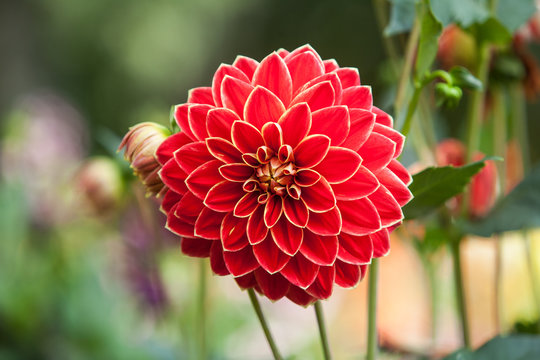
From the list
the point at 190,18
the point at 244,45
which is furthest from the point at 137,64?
the point at 244,45

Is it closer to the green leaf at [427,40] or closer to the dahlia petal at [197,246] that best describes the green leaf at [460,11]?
the green leaf at [427,40]

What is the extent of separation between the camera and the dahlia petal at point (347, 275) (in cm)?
24

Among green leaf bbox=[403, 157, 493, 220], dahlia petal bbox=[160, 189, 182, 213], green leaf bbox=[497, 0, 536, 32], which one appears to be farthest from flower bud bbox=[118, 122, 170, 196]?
green leaf bbox=[497, 0, 536, 32]

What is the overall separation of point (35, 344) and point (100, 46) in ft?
7.88

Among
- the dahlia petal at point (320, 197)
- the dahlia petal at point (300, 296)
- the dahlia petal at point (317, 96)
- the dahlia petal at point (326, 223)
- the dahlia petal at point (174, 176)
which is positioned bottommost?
the dahlia petal at point (300, 296)

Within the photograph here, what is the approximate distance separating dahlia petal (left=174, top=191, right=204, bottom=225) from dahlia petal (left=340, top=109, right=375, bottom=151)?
0.07 metres

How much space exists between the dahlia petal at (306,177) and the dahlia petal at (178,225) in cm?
5

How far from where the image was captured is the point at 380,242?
24 cm

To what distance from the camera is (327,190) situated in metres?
0.24

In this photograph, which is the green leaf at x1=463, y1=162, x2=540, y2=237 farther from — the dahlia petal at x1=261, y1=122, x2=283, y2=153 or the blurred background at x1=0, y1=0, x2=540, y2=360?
the dahlia petal at x1=261, y1=122, x2=283, y2=153

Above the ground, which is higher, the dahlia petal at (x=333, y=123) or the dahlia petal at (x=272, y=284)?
the dahlia petal at (x=333, y=123)

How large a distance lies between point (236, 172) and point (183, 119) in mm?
32

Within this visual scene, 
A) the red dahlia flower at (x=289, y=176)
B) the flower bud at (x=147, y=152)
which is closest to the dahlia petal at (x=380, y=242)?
the red dahlia flower at (x=289, y=176)

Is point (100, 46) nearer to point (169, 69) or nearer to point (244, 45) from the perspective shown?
point (169, 69)
